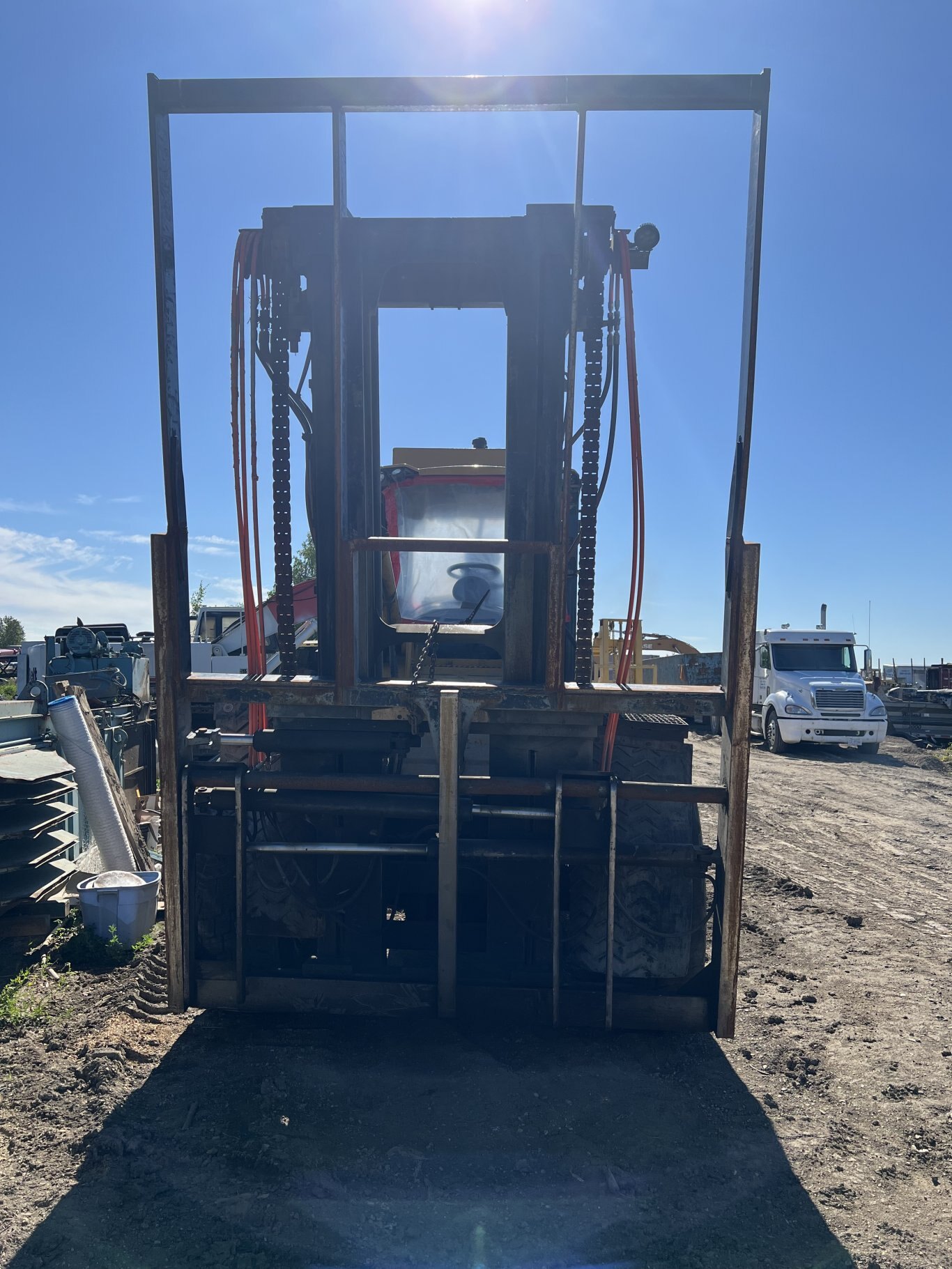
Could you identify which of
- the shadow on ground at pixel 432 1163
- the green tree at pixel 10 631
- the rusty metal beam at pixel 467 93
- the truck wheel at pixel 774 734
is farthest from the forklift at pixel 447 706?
the green tree at pixel 10 631

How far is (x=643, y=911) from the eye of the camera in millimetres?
3828

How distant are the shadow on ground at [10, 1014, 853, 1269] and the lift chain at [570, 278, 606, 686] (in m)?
1.78

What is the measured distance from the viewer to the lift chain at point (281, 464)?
4.07 metres

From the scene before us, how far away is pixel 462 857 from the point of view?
3.77 meters

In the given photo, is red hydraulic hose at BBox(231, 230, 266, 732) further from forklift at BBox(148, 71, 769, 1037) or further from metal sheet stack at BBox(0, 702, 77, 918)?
metal sheet stack at BBox(0, 702, 77, 918)

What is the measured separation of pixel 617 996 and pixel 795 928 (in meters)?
3.10

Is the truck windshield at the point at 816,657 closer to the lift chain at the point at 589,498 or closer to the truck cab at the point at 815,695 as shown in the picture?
the truck cab at the point at 815,695

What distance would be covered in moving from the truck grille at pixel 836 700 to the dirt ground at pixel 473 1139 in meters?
13.5

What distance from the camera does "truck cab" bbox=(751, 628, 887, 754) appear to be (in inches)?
703

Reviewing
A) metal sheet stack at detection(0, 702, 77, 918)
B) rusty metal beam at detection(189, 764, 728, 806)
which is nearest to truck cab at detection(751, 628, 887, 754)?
metal sheet stack at detection(0, 702, 77, 918)

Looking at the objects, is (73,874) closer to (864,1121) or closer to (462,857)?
(462,857)

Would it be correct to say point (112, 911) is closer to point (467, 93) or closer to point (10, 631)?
point (467, 93)

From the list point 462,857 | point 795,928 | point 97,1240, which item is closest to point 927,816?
point 795,928

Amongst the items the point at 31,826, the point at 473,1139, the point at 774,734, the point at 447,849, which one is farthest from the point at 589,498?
the point at 774,734
